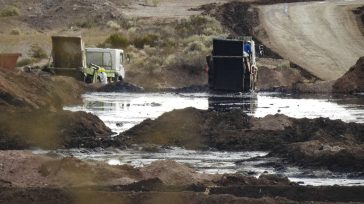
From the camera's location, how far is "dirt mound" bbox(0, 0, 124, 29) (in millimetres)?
86706

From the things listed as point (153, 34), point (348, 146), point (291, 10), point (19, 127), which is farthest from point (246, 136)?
point (291, 10)

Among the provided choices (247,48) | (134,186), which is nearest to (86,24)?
(247,48)

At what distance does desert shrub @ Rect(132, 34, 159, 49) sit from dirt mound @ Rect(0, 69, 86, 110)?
21406mm

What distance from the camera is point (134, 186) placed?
60.8 ft

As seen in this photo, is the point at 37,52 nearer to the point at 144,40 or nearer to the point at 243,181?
the point at 144,40

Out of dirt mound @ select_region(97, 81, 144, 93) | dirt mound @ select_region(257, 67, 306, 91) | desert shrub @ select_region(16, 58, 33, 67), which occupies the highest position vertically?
desert shrub @ select_region(16, 58, 33, 67)

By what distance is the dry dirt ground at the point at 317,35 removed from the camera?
67500 millimetres

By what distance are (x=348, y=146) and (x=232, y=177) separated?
7695 mm

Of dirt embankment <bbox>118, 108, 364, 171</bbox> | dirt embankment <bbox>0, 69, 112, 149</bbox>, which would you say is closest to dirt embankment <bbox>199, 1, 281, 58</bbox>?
dirt embankment <bbox>118, 108, 364, 171</bbox>

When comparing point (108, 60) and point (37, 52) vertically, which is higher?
point (108, 60)

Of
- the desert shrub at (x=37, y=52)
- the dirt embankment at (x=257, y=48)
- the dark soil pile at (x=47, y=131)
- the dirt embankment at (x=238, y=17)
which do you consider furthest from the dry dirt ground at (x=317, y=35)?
the dark soil pile at (x=47, y=131)

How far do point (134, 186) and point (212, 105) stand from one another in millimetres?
26185

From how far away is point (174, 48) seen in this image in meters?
72.2

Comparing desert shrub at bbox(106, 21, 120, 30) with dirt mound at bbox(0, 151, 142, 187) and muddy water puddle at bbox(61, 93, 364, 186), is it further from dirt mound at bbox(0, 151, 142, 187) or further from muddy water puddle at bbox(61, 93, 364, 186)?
dirt mound at bbox(0, 151, 142, 187)
